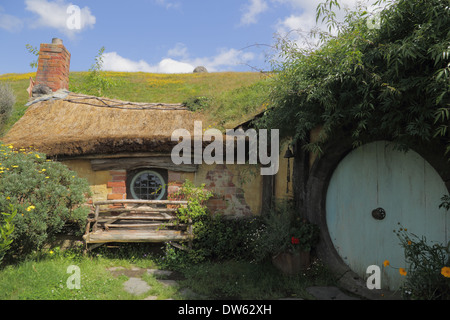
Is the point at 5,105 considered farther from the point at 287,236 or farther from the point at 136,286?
the point at 287,236

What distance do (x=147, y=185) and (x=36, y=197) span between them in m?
2.05

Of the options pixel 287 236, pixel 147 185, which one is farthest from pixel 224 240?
pixel 147 185

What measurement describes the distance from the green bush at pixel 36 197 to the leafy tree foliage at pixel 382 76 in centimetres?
390

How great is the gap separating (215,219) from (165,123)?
258 centimetres

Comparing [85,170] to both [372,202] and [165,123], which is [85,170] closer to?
[165,123]

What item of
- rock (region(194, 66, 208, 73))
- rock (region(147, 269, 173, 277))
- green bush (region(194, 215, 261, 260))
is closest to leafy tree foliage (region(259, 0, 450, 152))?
green bush (region(194, 215, 261, 260))

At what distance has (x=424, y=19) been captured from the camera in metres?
3.18

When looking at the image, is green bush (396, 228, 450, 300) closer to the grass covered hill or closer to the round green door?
the round green door

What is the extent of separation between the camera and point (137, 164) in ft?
20.4

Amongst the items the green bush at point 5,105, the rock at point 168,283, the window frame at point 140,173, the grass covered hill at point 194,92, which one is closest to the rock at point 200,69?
the grass covered hill at point 194,92

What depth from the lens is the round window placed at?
6.41 metres

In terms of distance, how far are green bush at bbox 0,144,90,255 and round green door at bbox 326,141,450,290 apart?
4265 millimetres

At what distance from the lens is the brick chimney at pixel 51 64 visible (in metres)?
8.08

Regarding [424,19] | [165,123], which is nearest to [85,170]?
[165,123]
